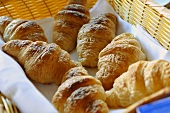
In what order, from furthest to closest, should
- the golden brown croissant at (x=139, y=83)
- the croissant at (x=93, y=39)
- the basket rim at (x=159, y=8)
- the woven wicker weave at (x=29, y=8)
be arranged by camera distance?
the woven wicker weave at (x=29, y=8) → the croissant at (x=93, y=39) → the basket rim at (x=159, y=8) → the golden brown croissant at (x=139, y=83)

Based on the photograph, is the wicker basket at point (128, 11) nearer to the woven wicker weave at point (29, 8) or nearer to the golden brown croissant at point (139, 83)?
the woven wicker weave at point (29, 8)

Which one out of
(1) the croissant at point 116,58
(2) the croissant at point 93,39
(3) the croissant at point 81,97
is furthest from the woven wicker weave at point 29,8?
(3) the croissant at point 81,97

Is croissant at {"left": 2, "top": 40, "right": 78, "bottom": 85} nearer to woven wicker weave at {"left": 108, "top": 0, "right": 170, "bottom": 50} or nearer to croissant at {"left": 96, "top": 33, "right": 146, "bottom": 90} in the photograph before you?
croissant at {"left": 96, "top": 33, "right": 146, "bottom": 90}

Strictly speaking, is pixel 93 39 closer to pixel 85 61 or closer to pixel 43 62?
pixel 85 61

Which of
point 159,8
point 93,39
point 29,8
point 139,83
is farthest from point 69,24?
point 139,83

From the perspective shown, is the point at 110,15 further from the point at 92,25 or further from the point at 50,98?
the point at 50,98

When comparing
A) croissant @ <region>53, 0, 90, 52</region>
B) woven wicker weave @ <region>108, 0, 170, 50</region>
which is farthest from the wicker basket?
croissant @ <region>53, 0, 90, 52</region>
